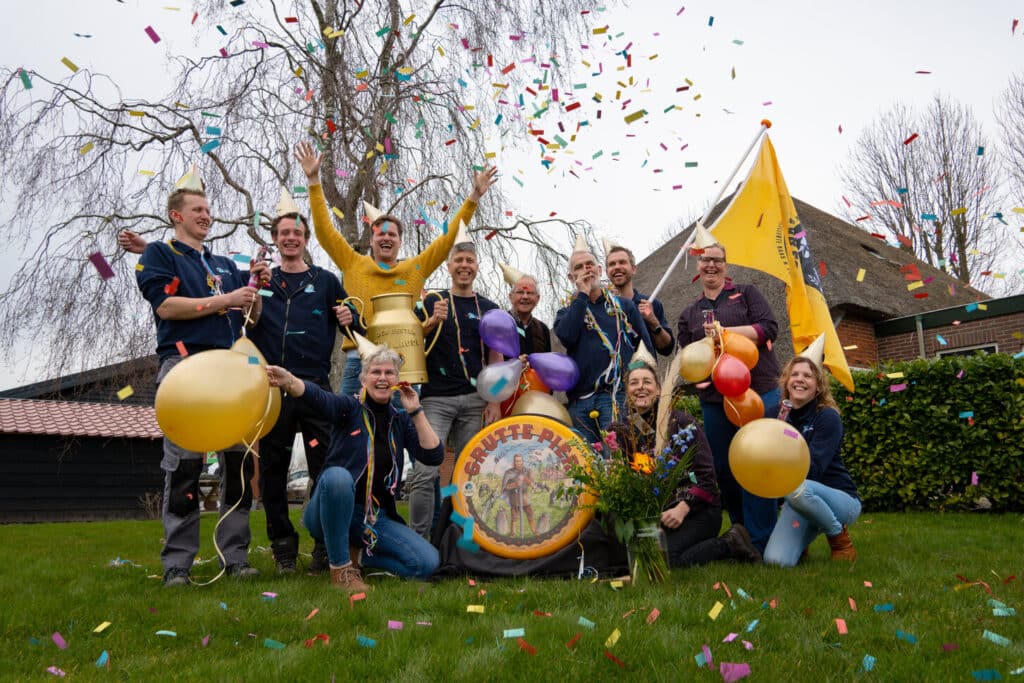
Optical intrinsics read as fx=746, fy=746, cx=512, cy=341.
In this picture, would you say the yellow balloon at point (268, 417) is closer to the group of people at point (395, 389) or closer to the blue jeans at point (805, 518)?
the group of people at point (395, 389)

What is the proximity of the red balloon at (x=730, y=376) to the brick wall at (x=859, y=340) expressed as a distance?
416 inches

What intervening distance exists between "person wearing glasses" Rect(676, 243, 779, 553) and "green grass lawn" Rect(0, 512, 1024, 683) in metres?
0.48

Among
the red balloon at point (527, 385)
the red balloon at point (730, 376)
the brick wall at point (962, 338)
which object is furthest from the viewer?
the brick wall at point (962, 338)

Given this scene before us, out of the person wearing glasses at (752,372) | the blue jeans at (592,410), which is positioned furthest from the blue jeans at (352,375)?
the person wearing glasses at (752,372)

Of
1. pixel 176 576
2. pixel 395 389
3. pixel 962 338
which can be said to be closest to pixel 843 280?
pixel 962 338

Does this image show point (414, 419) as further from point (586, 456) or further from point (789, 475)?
point (789, 475)

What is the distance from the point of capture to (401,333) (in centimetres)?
465

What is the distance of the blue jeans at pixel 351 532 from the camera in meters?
3.91

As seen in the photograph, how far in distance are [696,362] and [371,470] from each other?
1.97 m

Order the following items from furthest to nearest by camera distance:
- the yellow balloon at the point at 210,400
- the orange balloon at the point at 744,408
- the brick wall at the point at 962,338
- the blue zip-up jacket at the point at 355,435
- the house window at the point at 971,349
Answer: the house window at the point at 971,349 → the brick wall at the point at 962,338 → the orange balloon at the point at 744,408 → the blue zip-up jacket at the point at 355,435 → the yellow balloon at the point at 210,400

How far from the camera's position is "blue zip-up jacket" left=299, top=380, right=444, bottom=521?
4.02m

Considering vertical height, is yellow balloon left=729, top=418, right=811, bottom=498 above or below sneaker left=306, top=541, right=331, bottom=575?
above

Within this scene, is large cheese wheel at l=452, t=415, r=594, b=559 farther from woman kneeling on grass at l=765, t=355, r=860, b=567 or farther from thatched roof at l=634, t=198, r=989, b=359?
thatched roof at l=634, t=198, r=989, b=359

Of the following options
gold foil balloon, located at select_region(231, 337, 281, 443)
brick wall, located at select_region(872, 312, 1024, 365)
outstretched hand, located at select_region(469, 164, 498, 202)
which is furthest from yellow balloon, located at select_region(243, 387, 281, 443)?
brick wall, located at select_region(872, 312, 1024, 365)
